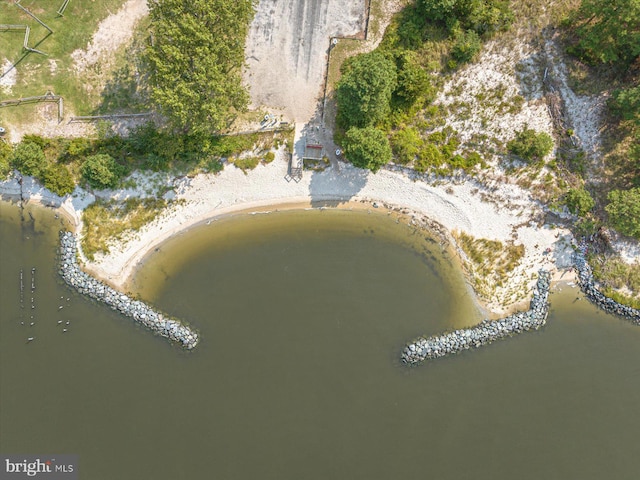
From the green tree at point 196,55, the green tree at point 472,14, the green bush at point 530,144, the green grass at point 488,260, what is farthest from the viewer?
the green grass at point 488,260

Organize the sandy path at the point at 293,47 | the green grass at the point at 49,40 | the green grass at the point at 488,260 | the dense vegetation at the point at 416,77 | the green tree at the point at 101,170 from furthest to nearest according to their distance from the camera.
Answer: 1. the green grass at the point at 488,260
2. the green grass at the point at 49,40
3. the sandy path at the point at 293,47
4. the green tree at the point at 101,170
5. the dense vegetation at the point at 416,77

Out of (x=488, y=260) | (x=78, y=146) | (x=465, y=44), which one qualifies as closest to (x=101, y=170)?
(x=78, y=146)

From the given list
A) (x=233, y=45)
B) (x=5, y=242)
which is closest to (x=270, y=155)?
(x=233, y=45)

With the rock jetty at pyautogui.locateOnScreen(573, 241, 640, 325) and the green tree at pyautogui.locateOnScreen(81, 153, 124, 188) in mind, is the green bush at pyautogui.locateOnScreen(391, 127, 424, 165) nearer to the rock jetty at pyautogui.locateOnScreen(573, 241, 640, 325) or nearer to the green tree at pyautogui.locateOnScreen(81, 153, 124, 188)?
the rock jetty at pyautogui.locateOnScreen(573, 241, 640, 325)

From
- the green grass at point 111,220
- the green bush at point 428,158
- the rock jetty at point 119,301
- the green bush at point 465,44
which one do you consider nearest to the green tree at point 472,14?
the green bush at point 465,44

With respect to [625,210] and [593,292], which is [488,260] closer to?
[593,292]

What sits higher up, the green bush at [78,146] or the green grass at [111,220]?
the green bush at [78,146]

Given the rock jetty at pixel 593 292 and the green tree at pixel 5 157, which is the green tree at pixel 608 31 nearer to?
the rock jetty at pixel 593 292

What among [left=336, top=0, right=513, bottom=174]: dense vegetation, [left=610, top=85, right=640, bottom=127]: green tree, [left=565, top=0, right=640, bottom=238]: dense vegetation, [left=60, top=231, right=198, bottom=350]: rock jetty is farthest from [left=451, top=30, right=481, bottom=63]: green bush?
[left=60, top=231, right=198, bottom=350]: rock jetty
